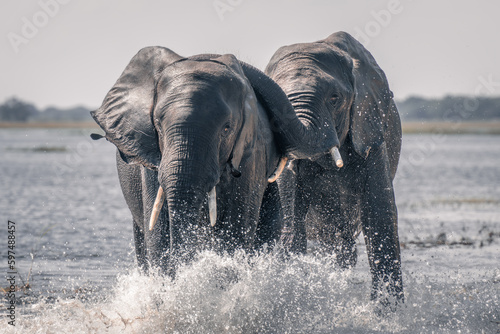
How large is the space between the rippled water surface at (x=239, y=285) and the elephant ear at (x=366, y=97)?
110 cm

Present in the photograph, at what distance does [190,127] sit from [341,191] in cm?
285

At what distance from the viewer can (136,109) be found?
19.6 ft

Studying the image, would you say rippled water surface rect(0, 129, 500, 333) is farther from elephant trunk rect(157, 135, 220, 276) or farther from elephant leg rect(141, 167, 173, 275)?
elephant trunk rect(157, 135, 220, 276)

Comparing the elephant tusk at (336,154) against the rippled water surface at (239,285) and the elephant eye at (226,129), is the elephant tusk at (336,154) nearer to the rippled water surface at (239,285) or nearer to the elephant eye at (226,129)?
the rippled water surface at (239,285)

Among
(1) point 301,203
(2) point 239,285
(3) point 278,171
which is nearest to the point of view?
(2) point 239,285

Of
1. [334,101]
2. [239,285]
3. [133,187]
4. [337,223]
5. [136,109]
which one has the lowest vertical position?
[337,223]

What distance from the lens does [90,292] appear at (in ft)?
25.2

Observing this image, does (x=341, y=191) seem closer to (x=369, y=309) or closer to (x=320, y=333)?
(x=369, y=309)

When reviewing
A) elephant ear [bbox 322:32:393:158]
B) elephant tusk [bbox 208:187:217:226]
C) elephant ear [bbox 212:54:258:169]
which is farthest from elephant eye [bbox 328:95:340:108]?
elephant tusk [bbox 208:187:217:226]

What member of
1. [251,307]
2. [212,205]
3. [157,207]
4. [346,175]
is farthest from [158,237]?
[346,175]

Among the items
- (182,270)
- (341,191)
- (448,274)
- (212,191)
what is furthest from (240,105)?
(448,274)

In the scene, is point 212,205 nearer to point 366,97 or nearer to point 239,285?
point 239,285

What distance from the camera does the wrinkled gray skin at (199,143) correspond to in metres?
5.34

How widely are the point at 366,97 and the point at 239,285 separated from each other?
2628 mm
